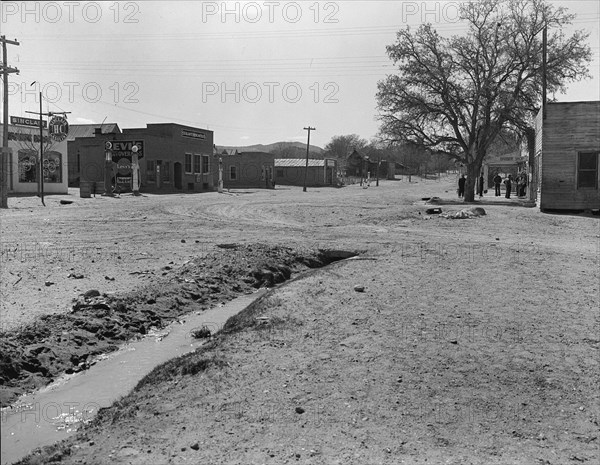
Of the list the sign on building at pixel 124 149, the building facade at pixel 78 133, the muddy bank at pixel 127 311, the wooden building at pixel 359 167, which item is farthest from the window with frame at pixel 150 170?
the wooden building at pixel 359 167

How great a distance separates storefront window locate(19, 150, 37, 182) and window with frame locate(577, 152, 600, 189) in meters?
35.8

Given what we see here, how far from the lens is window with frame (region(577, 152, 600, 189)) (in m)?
28.8

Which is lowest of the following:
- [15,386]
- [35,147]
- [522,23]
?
[15,386]

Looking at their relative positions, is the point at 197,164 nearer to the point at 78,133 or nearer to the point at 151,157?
the point at 151,157

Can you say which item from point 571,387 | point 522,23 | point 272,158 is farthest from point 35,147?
point 571,387

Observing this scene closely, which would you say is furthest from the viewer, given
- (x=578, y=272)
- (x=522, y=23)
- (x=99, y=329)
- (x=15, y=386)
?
(x=522, y=23)

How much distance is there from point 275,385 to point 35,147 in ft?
145

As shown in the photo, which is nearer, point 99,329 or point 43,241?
point 99,329

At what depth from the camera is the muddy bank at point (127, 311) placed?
289 inches

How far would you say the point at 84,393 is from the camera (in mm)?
6781

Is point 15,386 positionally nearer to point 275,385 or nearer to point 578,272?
point 275,385

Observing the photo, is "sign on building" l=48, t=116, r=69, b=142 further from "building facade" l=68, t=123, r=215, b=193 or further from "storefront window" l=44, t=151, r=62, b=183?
"building facade" l=68, t=123, r=215, b=193

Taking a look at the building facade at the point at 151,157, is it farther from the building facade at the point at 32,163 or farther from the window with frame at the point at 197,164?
the building facade at the point at 32,163

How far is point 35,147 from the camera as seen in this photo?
150ft
